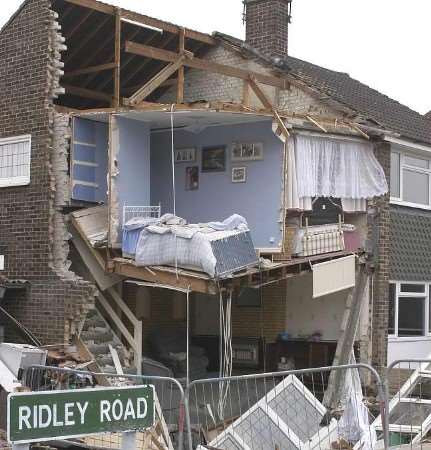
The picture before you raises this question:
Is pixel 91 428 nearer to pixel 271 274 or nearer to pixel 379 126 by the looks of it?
pixel 271 274

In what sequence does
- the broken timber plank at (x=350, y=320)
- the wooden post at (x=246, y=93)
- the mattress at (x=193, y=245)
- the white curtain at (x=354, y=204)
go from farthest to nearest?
1. the wooden post at (x=246, y=93)
2. the white curtain at (x=354, y=204)
3. the broken timber plank at (x=350, y=320)
4. the mattress at (x=193, y=245)

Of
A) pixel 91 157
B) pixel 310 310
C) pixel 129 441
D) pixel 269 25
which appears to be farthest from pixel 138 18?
pixel 129 441

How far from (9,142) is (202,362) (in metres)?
6.28

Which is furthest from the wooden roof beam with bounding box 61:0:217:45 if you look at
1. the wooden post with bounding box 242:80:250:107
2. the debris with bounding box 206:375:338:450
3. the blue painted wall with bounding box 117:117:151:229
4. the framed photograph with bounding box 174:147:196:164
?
the debris with bounding box 206:375:338:450

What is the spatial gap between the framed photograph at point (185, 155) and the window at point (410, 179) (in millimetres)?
4554

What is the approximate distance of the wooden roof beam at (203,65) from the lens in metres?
15.8

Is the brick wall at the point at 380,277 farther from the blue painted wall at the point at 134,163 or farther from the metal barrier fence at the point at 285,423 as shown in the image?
the blue painted wall at the point at 134,163

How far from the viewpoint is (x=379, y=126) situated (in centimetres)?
1711

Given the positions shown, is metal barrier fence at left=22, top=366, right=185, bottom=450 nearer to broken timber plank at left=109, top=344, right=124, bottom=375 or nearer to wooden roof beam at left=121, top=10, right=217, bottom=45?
broken timber plank at left=109, top=344, right=124, bottom=375

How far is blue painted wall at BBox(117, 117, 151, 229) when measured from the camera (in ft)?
50.8

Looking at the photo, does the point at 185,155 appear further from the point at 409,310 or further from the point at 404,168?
the point at 409,310

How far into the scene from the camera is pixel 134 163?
1582 cm

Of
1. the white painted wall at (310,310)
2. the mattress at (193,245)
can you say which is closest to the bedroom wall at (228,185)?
the mattress at (193,245)

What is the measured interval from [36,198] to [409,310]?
902cm
